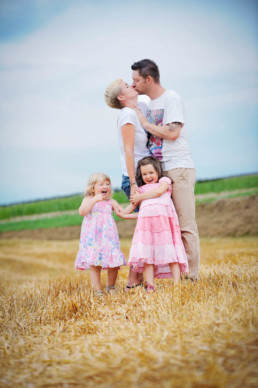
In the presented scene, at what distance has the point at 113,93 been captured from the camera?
396cm

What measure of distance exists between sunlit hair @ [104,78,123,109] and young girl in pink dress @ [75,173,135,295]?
2.59ft

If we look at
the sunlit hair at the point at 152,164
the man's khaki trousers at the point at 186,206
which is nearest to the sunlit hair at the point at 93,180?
the sunlit hair at the point at 152,164

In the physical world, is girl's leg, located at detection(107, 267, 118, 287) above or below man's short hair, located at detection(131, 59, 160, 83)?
below

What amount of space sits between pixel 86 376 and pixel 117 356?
0.81 ft

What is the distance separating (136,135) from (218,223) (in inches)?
346

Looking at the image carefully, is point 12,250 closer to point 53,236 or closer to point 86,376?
point 53,236

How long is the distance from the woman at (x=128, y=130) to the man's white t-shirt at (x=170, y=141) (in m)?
0.15

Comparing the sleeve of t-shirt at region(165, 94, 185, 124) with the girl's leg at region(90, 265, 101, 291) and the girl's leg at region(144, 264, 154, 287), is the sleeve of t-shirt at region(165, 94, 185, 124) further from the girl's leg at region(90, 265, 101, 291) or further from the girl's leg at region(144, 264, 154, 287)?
the girl's leg at region(90, 265, 101, 291)

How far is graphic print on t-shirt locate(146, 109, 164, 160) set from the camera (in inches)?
154

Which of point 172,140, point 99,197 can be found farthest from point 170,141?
point 99,197

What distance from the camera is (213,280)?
4156 millimetres

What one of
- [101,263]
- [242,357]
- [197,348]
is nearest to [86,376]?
[197,348]

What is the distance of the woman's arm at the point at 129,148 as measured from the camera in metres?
3.83

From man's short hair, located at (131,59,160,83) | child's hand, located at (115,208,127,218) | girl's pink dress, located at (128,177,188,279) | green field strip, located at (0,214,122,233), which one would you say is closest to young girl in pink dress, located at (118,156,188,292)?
girl's pink dress, located at (128,177,188,279)
